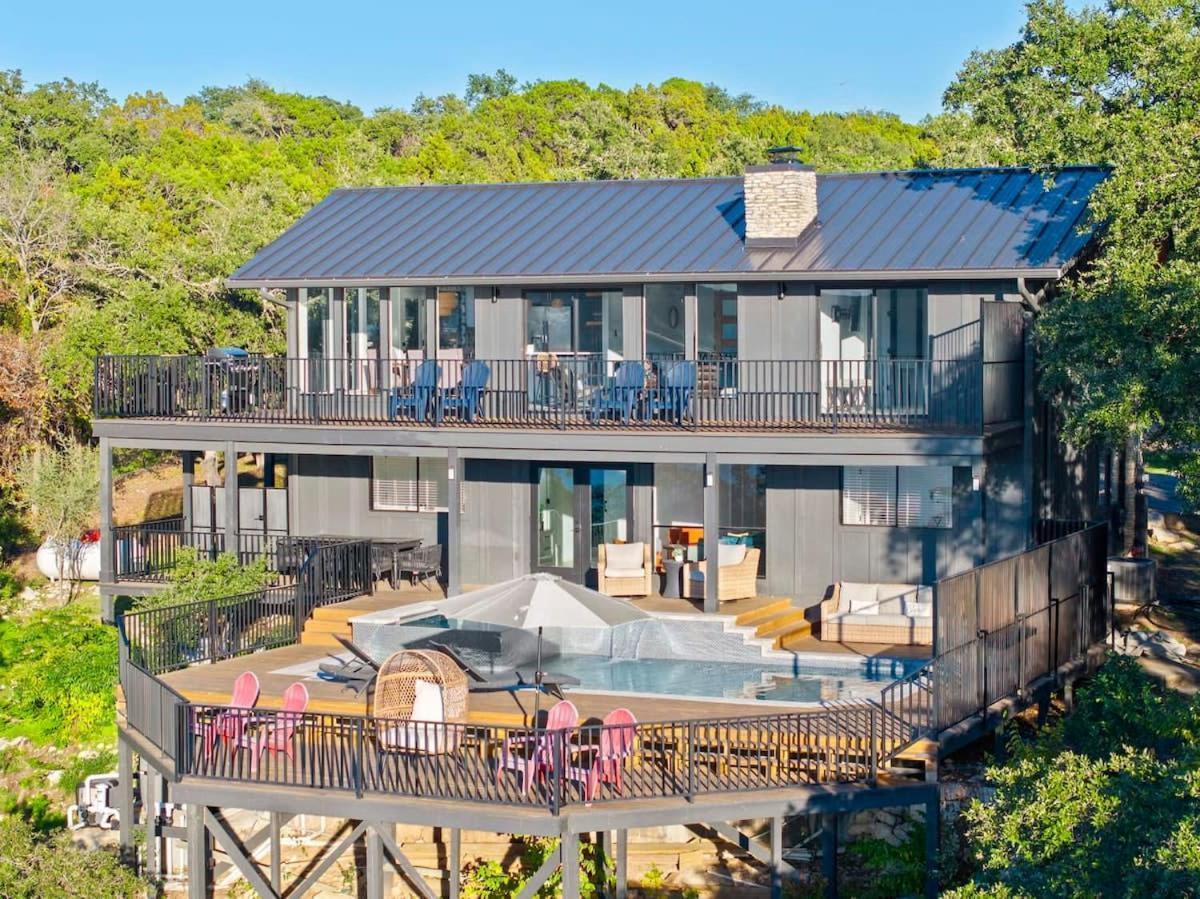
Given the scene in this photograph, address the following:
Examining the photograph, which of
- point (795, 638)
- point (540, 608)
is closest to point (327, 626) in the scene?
point (540, 608)

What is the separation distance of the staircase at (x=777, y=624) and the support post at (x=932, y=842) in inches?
219

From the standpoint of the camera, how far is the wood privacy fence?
18.3 metres

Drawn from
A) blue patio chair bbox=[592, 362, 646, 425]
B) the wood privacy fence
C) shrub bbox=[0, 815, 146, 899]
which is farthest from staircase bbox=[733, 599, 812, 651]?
shrub bbox=[0, 815, 146, 899]

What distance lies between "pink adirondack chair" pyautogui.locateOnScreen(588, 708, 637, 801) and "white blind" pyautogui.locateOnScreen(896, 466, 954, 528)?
9196mm

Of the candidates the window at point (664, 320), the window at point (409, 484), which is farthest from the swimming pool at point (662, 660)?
the window at point (664, 320)

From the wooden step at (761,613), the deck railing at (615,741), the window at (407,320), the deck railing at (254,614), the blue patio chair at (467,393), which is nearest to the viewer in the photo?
the deck railing at (615,741)

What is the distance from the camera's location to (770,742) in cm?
1725

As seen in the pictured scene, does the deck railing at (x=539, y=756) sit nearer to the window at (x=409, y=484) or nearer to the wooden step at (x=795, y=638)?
the wooden step at (x=795, y=638)

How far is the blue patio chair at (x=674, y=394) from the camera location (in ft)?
81.4

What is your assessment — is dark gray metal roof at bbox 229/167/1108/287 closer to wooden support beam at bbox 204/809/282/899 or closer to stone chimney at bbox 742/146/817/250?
stone chimney at bbox 742/146/817/250

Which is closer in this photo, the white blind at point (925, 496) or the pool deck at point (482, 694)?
the pool deck at point (482, 694)

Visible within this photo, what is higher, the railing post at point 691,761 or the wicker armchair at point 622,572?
the wicker armchair at point 622,572

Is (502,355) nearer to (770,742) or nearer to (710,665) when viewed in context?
(710,665)

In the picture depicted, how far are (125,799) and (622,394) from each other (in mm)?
9395
